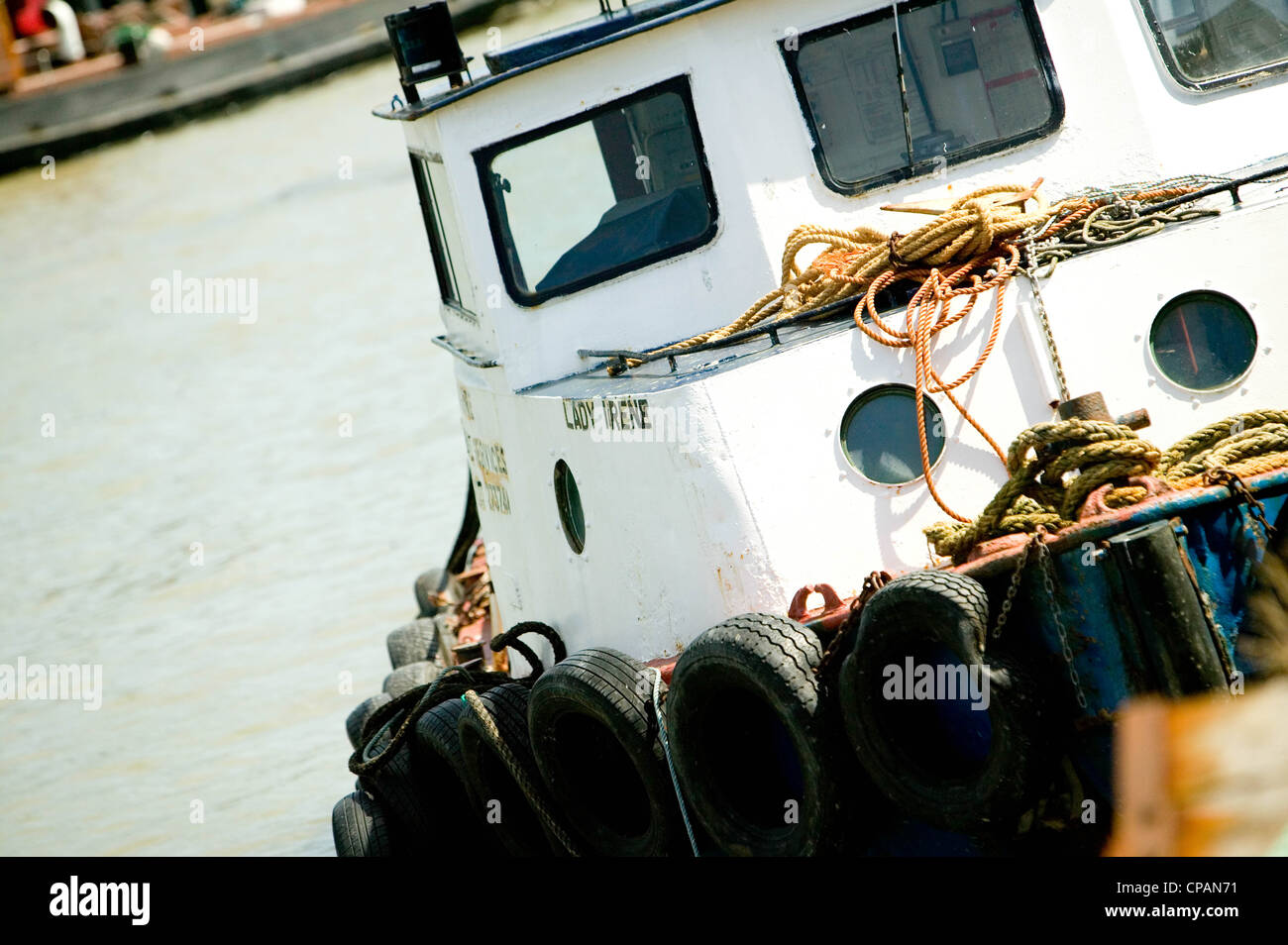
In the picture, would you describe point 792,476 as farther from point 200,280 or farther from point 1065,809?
point 200,280

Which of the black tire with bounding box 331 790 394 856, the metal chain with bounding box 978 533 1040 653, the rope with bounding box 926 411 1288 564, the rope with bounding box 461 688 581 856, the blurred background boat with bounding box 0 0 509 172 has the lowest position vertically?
the black tire with bounding box 331 790 394 856

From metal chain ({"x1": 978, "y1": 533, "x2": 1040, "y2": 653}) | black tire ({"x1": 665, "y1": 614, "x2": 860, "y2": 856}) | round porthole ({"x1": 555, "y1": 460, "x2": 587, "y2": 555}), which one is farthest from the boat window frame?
metal chain ({"x1": 978, "y1": 533, "x2": 1040, "y2": 653})

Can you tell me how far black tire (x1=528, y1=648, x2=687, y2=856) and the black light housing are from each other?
8.96 feet

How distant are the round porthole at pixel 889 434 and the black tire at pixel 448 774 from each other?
2169mm

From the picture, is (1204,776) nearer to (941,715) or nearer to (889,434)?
(941,715)

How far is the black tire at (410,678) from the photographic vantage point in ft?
30.1

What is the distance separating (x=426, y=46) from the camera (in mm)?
7266

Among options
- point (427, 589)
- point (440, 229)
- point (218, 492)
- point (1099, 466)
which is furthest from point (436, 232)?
point (218, 492)

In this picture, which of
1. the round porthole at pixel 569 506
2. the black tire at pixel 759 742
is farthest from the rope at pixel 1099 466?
the round porthole at pixel 569 506

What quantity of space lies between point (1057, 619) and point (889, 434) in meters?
1.10

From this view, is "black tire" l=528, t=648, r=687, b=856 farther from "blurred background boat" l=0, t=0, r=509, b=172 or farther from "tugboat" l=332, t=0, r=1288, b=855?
"blurred background boat" l=0, t=0, r=509, b=172

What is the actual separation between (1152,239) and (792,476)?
58.7 inches

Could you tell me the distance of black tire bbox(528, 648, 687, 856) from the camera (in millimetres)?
5762

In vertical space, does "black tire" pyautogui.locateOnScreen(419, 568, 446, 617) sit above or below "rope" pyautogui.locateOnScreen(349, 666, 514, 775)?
above
